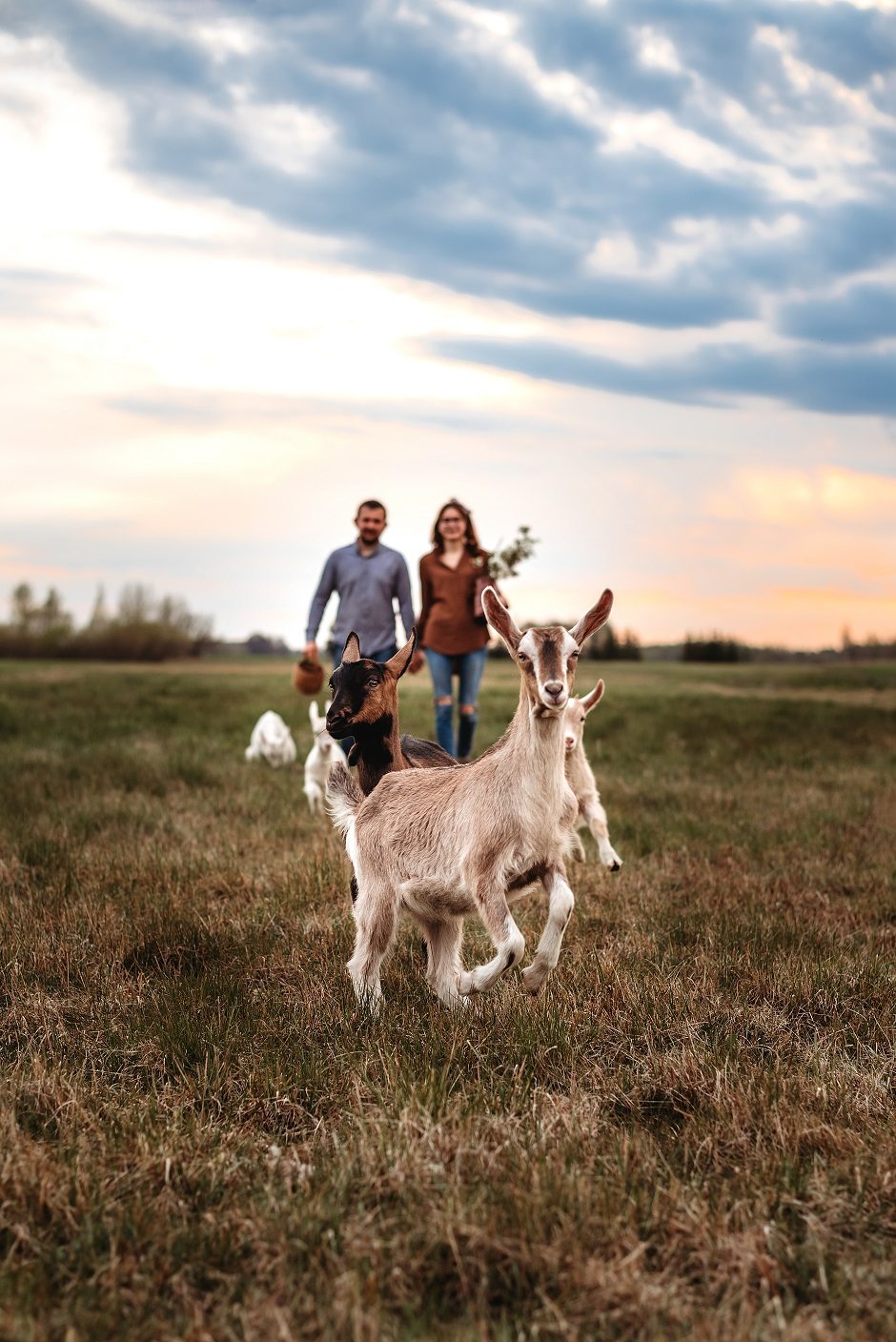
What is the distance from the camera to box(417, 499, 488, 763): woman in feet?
36.9

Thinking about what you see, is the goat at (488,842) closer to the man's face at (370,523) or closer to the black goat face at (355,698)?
the black goat face at (355,698)

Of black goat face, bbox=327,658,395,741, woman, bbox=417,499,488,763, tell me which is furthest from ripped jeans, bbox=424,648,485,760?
black goat face, bbox=327,658,395,741

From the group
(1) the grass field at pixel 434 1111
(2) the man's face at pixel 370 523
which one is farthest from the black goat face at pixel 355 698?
(2) the man's face at pixel 370 523

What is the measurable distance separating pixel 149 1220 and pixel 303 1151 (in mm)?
→ 608

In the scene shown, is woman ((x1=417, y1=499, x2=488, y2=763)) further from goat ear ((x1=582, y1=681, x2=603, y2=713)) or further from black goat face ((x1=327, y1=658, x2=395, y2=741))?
black goat face ((x1=327, y1=658, x2=395, y2=741))

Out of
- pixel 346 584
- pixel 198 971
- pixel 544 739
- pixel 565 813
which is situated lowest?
pixel 198 971

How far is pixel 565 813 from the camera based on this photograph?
5117mm

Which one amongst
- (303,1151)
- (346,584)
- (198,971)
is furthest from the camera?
(346,584)

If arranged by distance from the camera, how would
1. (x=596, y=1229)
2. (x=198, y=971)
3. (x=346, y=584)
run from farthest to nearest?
1. (x=346, y=584)
2. (x=198, y=971)
3. (x=596, y=1229)

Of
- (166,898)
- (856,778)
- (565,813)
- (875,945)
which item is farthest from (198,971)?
(856,778)

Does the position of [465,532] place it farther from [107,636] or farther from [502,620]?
[107,636]

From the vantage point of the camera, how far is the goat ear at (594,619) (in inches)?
196

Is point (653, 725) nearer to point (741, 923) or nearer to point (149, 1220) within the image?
point (741, 923)

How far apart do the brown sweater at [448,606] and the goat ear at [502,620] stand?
6.25m
